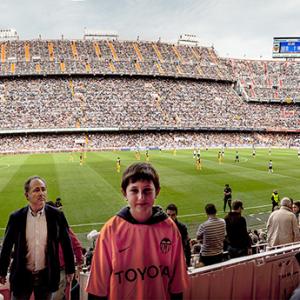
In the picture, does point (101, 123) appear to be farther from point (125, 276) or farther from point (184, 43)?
point (125, 276)

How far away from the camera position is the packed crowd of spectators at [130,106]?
65.8 m

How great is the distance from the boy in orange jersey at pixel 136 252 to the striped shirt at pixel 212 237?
3.20m

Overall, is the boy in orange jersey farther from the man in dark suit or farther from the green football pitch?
the green football pitch

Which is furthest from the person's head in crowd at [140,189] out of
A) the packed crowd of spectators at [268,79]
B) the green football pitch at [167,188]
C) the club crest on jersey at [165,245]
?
the packed crowd of spectators at [268,79]

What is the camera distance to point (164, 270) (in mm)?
2986

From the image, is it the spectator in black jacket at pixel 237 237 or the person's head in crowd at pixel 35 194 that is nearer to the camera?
the person's head in crowd at pixel 35 194

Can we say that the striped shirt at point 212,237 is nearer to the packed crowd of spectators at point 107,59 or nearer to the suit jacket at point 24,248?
the suit jacket at point 24,248

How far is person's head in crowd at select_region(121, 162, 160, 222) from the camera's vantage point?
2947 millimetres

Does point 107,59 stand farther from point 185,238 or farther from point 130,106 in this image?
point 185,238

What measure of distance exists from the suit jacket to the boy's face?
5.00ft

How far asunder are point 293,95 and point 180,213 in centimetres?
7252

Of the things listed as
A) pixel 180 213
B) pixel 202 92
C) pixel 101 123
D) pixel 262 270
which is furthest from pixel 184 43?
pixel 262 270

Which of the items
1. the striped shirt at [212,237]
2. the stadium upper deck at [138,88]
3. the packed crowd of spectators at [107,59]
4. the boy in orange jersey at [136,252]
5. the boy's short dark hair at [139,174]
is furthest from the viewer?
the packed crowd of spectators at [107,59]

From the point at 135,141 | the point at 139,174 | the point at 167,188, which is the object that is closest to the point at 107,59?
the point at 135,141
